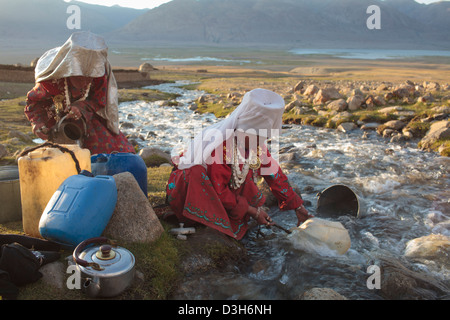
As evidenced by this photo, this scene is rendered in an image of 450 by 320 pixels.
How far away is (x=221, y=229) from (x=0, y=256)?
74.8 inches

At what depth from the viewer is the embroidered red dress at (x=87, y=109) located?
4566mm

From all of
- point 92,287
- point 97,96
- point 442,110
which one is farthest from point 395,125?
point 92,287

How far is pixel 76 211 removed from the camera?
2.91 m

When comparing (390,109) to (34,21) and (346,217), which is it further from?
(34,21)

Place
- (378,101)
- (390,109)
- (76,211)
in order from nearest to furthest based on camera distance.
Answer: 1. (76,211)
2. (390,109)
3. (378,101)

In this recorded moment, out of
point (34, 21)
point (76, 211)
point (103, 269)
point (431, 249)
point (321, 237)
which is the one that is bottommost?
point (431, 249)

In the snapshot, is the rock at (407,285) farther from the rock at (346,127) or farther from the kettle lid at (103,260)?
the rock at (346,127)

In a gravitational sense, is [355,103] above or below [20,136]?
above

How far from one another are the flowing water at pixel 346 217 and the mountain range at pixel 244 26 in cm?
14546

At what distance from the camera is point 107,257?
2.70 m

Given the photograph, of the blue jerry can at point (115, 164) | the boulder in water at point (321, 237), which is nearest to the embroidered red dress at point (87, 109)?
the blue jerry can at point (115, 164)

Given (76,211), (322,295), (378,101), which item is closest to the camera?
(76,211)

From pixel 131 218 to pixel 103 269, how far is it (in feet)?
2.72
